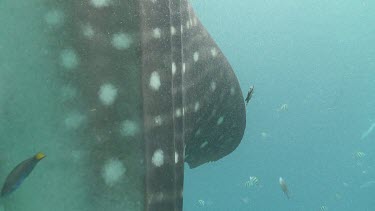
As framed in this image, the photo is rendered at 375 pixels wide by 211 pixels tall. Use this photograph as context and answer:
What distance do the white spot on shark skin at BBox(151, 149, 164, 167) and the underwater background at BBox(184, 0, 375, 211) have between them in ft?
107

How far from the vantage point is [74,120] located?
127 centimetres

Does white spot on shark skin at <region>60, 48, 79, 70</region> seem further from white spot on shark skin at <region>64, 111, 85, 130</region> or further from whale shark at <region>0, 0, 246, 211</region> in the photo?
white spot on shark skin at <region>64, 111, 85, 130</region>

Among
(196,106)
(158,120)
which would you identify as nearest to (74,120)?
(158,120)

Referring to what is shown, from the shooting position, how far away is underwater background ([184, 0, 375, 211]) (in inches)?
1494

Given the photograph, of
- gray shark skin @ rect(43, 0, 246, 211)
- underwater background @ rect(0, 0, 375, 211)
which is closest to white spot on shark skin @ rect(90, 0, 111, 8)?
gray shark skin @ rect(43, 0, 246, 211)

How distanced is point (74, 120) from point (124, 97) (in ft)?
0.49

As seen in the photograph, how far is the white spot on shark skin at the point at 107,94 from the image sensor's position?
1267mm

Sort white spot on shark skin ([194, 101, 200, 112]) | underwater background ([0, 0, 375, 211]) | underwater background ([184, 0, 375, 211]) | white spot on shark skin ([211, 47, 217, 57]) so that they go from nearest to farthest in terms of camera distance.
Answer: white spot on shark skin ([194, 101, 200, 112]) < white spot on shark skin ([211, 47, 217, 57]) < underwater background ([0, 0, 375, 211]) < underwater background ([184, 0, 375, 211])

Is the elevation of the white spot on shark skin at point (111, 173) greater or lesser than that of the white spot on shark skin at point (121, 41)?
lesser

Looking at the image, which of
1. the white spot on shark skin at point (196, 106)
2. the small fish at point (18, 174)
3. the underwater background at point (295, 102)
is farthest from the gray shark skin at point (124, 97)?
the underwater background at point (295, 102)

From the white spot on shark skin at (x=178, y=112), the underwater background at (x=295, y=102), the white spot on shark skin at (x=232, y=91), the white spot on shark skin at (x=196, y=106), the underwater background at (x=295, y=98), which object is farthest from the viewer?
the underwater background at (x=295, y=98)

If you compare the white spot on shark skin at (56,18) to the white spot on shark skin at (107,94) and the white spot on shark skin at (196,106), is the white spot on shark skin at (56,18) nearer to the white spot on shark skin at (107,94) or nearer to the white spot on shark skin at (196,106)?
the white spot on shark skin at (107,94)

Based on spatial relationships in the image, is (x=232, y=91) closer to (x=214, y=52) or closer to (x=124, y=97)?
(x=214, y=52)

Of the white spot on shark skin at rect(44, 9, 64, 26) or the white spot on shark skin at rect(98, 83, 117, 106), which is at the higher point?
the white spot on shark skin at rect(44, 9, 64, 26)
